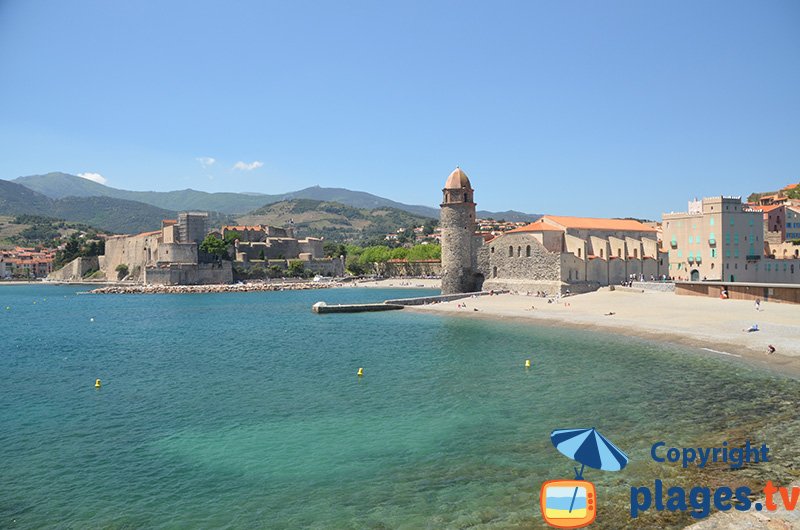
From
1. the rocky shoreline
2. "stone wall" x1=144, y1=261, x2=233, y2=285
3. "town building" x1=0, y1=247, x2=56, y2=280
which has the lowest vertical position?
the rocky shoreline

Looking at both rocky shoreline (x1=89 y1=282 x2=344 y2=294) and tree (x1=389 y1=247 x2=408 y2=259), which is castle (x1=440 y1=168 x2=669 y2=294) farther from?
tree (x1=389 y1=247 x2=408 y2=259)

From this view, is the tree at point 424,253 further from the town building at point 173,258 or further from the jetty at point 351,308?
the jetty at point 351,308

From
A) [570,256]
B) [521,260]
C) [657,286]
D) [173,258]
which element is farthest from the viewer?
[173,258]

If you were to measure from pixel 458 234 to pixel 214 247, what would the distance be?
163 ft

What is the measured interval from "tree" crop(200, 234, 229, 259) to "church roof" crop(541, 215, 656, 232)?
174 feet

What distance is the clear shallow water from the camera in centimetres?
972

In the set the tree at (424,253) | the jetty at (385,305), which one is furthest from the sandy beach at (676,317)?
the tree at (424,253)

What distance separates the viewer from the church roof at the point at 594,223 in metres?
45.5

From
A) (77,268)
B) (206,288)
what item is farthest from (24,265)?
(206,288)

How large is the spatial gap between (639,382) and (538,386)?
3047 mm

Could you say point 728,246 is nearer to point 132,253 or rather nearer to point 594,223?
point 594,223

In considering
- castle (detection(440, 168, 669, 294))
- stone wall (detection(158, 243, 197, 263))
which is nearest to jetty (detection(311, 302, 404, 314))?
castle (detection(440, 168, 669, 294))

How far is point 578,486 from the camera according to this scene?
898cm

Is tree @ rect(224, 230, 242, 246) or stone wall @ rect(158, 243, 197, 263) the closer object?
stone wall @ rect(158, 243, 197, 263)
